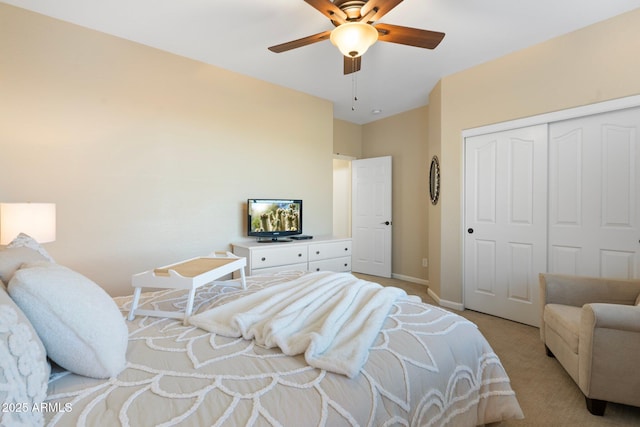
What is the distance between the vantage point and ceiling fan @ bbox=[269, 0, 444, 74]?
5.89 feet

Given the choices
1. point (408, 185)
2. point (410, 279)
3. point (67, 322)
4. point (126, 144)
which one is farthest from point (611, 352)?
point (126, 144)

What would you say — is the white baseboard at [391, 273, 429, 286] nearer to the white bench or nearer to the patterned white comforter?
the patterned white comforter

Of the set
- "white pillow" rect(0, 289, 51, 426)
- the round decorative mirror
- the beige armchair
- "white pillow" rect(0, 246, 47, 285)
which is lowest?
the beige armchair

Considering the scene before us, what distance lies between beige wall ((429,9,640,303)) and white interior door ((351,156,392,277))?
3.44ft

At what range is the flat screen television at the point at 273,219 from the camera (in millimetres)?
3375

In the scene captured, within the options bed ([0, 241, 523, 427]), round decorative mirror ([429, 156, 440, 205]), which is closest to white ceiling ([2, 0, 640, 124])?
round decorative mirror ([429, 156, 440, 205])

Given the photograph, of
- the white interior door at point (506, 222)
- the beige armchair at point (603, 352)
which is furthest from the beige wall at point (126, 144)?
the beige armchair at point (603, 352)

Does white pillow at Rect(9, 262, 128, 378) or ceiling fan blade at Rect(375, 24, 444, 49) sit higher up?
ceiling fan blade at Rect(375, 24, 444, 49)

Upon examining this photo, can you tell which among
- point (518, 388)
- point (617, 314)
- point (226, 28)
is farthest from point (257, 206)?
point (617, 314)

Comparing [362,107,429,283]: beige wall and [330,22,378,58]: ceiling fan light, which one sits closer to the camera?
[330,22,378,58]: ceiling fan light

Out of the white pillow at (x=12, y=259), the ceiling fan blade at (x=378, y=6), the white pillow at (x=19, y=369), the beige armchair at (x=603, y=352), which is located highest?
the ceiling fan blade at (x=378, y=6)

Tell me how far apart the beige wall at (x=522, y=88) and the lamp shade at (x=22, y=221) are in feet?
11.9

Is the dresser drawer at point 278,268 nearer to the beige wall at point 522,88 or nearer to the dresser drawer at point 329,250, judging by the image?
the dresser drawer at point 329,250

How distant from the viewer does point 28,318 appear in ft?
2.78
